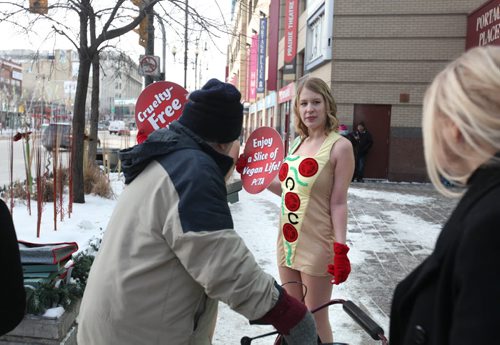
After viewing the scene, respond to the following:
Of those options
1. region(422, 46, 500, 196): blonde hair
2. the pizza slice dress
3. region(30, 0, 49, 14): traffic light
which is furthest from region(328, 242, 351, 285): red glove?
region(30, 0, 49, 14): traffic light

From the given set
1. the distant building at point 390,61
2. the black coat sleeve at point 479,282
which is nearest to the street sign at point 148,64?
the distant building at point 390,61

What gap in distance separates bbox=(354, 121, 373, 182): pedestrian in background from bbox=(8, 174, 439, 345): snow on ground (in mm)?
3312

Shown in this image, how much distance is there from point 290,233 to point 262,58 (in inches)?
999

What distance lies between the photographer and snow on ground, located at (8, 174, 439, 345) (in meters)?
3.87

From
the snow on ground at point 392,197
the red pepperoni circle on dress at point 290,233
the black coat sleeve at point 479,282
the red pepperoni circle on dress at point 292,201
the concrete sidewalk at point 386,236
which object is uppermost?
the black coat sleeve at point 479,282

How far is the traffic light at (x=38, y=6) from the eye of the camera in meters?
7.50

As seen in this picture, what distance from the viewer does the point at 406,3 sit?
13.5 meters

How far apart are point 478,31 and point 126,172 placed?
42.0 feet

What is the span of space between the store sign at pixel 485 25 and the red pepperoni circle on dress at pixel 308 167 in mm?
9732

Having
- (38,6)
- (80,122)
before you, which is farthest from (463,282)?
(38,6)

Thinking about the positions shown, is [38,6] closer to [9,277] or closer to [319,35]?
[9,277]

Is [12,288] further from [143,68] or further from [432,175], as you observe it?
[143,68]

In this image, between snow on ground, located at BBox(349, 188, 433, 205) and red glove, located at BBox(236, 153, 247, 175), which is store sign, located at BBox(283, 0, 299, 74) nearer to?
snow on ground, located at BBox(349, 188, 433, 205)

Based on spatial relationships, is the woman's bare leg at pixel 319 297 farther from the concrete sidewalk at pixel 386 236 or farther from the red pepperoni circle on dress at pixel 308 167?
the concrete sidewalk at pixel 386 236
